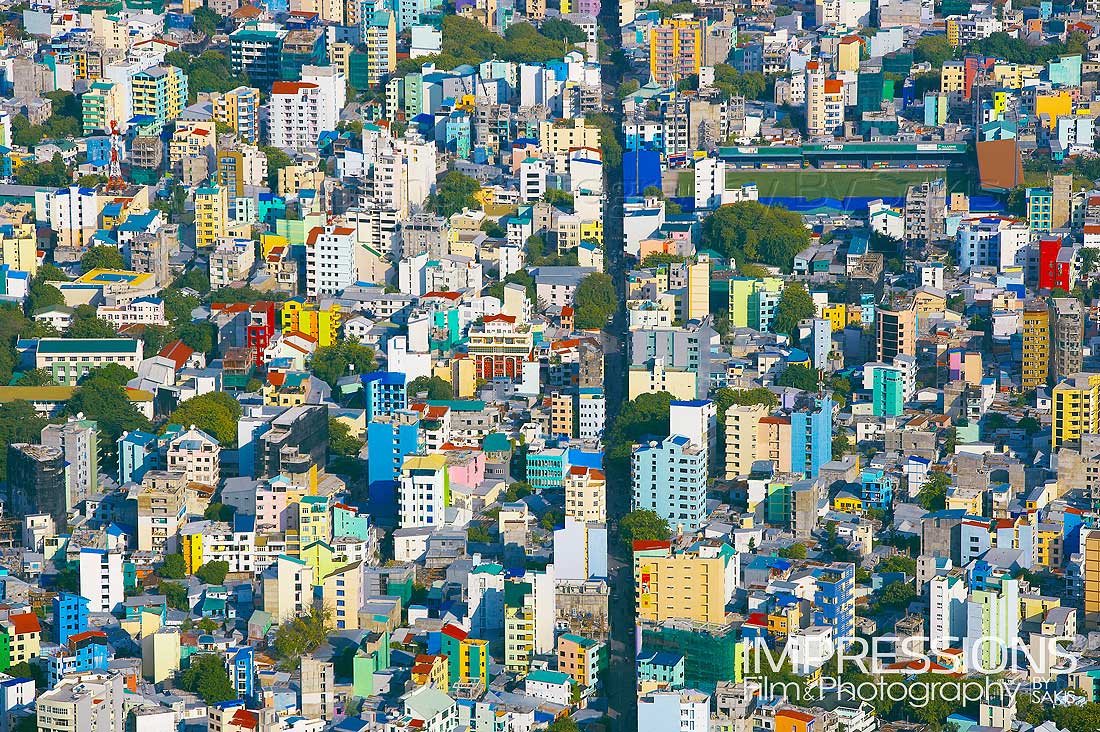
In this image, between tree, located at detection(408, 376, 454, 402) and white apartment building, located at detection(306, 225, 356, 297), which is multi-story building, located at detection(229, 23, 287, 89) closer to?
white apartment building, located at detection(306, 225, 356, 297)

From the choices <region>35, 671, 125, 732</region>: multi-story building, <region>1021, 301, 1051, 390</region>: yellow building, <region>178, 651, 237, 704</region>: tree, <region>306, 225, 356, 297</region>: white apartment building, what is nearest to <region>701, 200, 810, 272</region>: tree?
<region>306, 225, 356, 297</region>: white apartment building

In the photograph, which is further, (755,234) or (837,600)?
(755,234)

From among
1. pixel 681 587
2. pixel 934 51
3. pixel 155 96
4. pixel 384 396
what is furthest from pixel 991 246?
pixel 681 587

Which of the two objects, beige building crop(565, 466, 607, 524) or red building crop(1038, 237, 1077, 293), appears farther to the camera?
red building crop(1038, 237, 1077, 293)

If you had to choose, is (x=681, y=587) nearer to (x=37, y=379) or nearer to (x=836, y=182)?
(x=37, y=379)

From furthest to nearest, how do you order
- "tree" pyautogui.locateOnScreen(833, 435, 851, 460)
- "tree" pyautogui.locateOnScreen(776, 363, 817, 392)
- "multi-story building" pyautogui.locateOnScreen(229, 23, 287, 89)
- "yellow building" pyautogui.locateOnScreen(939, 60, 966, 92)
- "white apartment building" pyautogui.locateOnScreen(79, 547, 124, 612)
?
"multi-story building" pyautogui.locateOnScreen(229, 23, 287, 89)
"yellow building" pyautogui.locateOnScreen(939, 60, 966, 92)
"tree" pyautogui.locateOnScreen(776, 363, 817, 392)
"tree" pyautogui.locateOnScreen(833, 435, 851, 460)
"white apartment building" pyautogui.locateOnScreen(79, 547, 124, 612)

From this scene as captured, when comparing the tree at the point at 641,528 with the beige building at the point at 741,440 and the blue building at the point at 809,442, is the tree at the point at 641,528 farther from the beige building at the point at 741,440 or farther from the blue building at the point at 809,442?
the blue building at the point at 809,442

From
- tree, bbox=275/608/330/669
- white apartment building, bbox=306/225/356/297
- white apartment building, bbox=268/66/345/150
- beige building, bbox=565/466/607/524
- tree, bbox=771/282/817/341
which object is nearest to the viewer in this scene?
tree, bbox=275/608/330/669

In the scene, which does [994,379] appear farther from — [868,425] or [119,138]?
[119,138]
